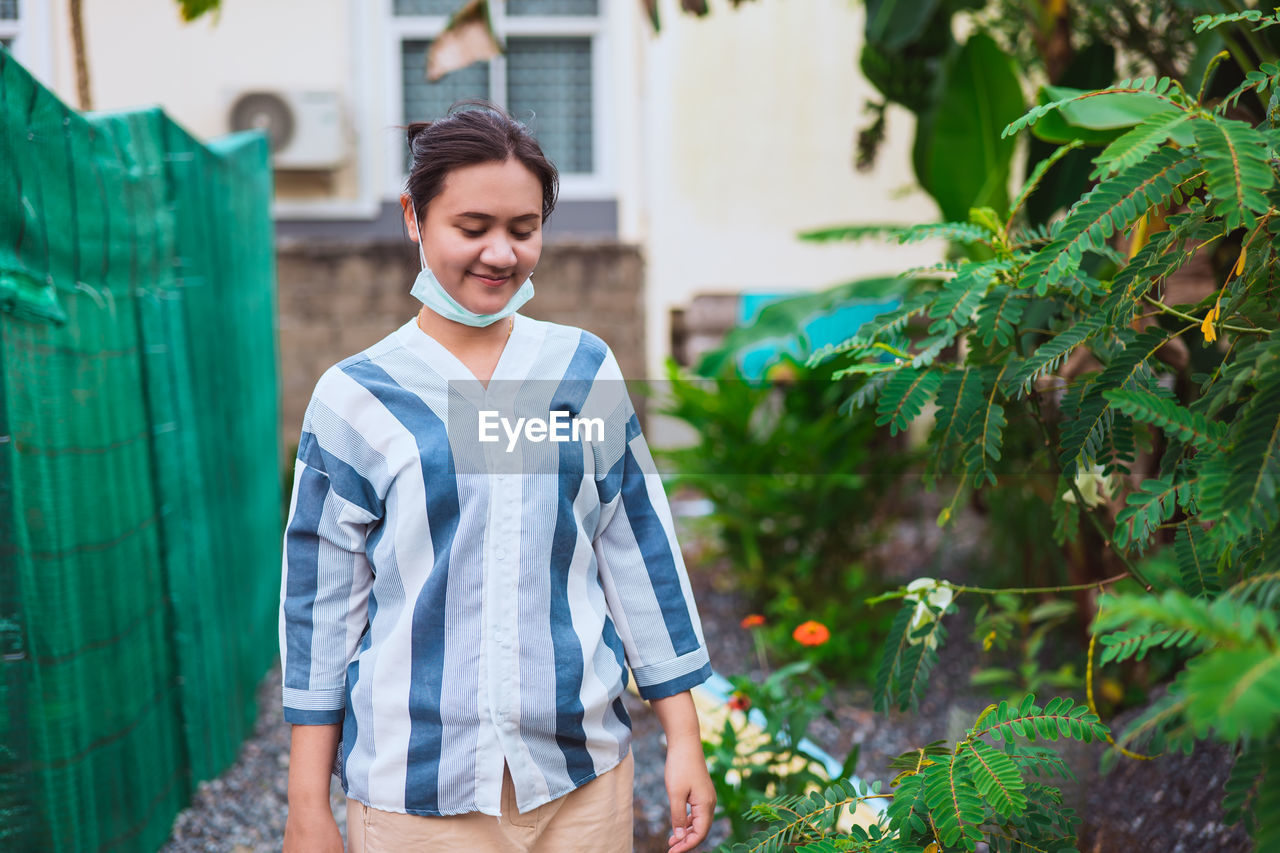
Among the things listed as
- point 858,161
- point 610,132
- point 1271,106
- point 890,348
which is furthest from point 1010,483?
point 610,132

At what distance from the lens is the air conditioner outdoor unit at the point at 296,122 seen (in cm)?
644

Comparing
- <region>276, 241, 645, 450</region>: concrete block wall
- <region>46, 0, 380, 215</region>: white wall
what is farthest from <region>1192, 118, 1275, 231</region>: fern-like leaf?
<region>46, 0, 380, 215</region>: white wall

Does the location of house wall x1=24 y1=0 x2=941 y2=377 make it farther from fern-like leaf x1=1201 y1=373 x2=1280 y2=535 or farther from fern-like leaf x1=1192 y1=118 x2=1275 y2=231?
fern-like leaf x1=1201 y1=373 x2=1280 y2=535

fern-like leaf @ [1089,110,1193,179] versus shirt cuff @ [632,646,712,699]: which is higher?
fern-like leaf @ [1089,110,1193,179]

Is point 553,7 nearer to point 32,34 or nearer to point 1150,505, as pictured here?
point 32,34

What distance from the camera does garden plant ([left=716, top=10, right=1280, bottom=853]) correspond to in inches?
39.7

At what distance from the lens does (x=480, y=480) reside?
4.60 feet

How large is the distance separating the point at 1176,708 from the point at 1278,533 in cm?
36

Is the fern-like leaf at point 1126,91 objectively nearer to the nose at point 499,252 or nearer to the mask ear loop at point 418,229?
the nose at point 499,252

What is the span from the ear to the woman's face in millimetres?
62

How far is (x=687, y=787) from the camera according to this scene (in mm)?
1505

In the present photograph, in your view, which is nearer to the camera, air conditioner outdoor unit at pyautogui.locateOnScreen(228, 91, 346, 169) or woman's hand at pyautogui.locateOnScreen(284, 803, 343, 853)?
woman's hand at pyautogui.locateOnScreen(284, 803, 343, 853)

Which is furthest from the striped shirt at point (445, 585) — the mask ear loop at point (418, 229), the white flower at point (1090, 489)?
the white flower at point (1090, 489)

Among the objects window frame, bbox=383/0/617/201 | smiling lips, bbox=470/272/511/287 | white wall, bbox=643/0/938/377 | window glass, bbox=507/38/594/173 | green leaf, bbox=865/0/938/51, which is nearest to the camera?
smiling lips, bbox=470/272/511/287
